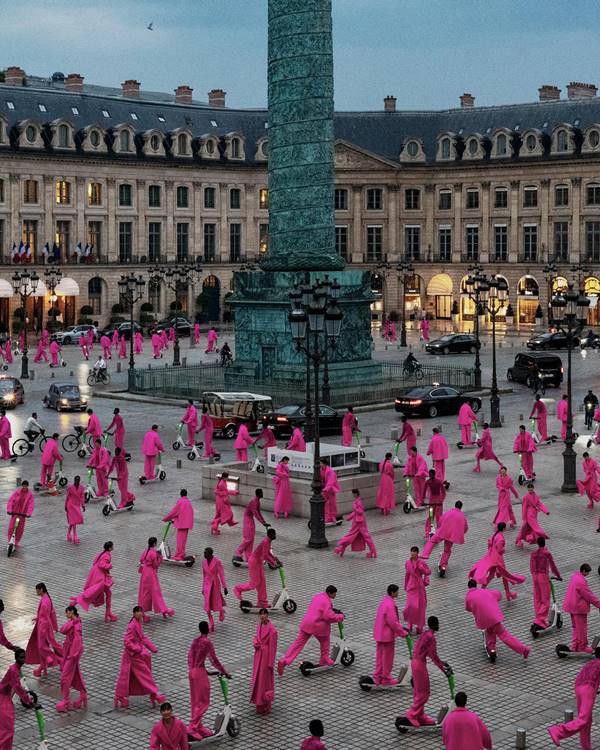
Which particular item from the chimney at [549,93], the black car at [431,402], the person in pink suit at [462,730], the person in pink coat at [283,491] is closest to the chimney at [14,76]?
the chimney at [549,93]

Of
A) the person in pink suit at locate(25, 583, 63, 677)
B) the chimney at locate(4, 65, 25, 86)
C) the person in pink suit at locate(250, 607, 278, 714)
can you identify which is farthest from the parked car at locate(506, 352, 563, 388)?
→ the chimney at locate(4, 65, 25, 86)

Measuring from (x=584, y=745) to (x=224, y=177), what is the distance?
91.4 metres

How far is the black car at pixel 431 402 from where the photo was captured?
162 feet

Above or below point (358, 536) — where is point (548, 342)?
above

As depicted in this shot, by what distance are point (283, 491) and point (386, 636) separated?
11.2 metres

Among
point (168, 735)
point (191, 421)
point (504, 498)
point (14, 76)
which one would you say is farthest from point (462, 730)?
point (14, 76)

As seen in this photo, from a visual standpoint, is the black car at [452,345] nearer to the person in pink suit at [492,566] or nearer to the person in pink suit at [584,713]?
the person in pink suit at [492,566]

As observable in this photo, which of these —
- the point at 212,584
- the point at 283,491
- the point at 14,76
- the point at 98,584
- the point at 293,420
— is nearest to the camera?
the point at 212,584

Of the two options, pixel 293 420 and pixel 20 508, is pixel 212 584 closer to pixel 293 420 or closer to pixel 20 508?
pixel 20 508

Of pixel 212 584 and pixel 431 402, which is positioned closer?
pixel 212 584

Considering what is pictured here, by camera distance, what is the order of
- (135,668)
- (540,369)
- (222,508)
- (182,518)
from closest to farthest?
1. (135,668)
2. (182,518)
3. (222,508)
4. (540,369)

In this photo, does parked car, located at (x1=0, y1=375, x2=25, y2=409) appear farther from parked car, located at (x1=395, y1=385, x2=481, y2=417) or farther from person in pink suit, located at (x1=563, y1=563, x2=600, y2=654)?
person in pink suit, located at (x1=563, y1=563, x2=600, y2=654)

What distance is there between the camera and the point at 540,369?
58.3 meters

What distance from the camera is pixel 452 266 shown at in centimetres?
10538
